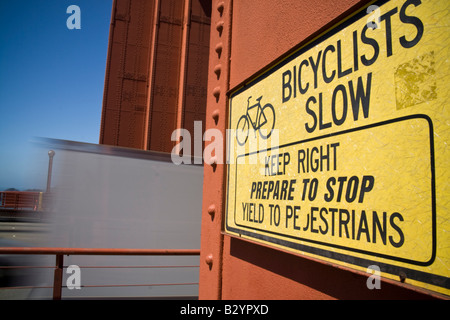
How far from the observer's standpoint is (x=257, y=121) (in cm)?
152

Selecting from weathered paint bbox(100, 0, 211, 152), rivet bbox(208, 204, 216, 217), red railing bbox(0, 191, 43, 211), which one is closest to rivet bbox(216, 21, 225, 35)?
rivet bbox(208, 204, 216, 217)

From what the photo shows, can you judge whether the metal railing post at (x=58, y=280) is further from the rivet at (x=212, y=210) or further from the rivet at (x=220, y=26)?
the rivet at (x=220, y=26)

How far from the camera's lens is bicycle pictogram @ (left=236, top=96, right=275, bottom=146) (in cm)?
142

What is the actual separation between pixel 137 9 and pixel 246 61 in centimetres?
854

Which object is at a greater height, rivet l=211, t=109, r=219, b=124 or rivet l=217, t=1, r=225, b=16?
rivet l=217, t=1, r=225, b=16

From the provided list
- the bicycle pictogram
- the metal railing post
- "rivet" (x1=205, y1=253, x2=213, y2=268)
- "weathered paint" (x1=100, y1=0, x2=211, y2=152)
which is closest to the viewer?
the bicycle pictogram

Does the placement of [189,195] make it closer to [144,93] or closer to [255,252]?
[255,252]

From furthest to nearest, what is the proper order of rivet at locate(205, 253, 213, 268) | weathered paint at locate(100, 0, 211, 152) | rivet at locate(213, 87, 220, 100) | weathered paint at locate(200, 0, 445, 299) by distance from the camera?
1. weathered paint at locate(100, 0, 211, 152)
2. rivet at locate(213, 87, 220, 100)
3. rivet at locate(205, 253, 213, 268)
4. weathered paint at locate(200, 0, 445, 299)

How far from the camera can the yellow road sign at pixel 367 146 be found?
75 cm

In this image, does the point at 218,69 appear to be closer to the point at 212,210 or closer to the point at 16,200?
the point at 212,210

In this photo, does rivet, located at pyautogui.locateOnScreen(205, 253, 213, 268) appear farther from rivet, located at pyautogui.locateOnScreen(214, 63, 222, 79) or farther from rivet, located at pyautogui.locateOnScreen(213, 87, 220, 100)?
rivet, located at pyautogui.locateOnScreen(214, 63, 222, 79)

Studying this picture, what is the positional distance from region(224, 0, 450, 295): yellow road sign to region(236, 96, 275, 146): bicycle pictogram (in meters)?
0.02
